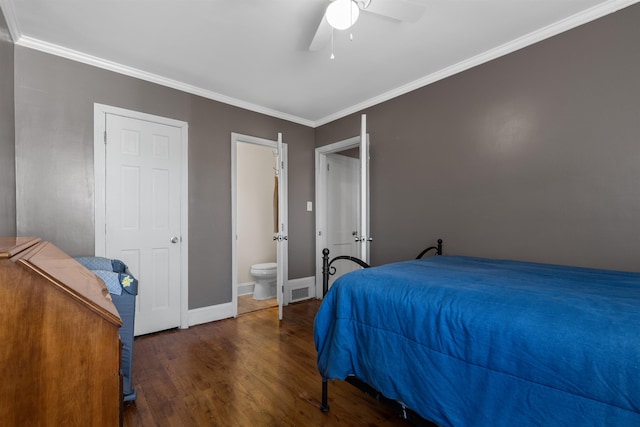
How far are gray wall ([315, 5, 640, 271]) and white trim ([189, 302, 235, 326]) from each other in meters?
1.99

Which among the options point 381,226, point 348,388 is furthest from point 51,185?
point 381,226

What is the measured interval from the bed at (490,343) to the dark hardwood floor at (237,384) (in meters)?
0.35

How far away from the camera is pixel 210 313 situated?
3.36 meters

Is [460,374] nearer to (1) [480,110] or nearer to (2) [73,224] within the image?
(1) [480,110]

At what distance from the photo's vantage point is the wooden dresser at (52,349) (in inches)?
30.2

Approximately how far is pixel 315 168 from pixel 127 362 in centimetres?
317

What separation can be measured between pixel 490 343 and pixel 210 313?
9.83ft

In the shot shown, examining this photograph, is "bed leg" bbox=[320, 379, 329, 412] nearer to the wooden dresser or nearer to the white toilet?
the wooden dresser

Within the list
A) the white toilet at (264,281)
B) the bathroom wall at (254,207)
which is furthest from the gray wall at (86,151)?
the bathroom wall at (254,207)

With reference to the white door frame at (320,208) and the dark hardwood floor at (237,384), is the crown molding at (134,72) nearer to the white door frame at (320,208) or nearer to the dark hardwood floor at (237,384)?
the white door frame at (320,208)

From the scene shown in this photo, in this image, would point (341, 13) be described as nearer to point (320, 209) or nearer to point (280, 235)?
point (280, 235)

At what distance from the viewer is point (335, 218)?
177 inches

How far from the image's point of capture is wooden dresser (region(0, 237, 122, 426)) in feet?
2.52

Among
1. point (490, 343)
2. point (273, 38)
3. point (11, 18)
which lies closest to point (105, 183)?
point (11, 18)
